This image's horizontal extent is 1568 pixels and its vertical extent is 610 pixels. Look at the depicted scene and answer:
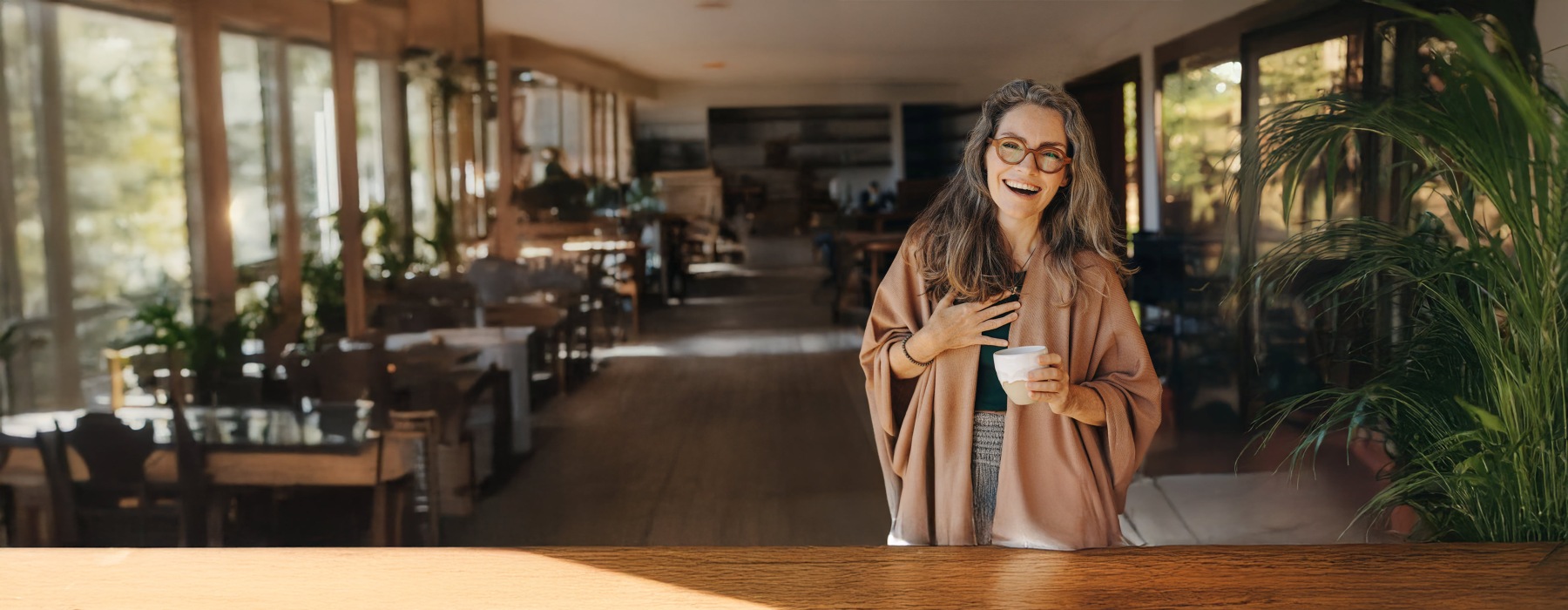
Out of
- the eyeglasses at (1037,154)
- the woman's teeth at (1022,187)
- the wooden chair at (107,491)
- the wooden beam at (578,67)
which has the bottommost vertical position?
the wooden chair at (107,491)

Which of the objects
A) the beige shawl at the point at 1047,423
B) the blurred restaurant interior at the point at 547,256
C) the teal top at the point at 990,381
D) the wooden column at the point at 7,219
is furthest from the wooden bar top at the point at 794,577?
the wooden column at the point at 7,219

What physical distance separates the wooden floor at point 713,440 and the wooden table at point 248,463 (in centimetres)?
29

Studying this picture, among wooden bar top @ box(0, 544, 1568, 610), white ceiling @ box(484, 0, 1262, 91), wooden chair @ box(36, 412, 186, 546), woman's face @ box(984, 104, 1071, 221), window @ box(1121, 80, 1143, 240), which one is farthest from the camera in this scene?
wooden chair @ box(36, 412, 186, 546)

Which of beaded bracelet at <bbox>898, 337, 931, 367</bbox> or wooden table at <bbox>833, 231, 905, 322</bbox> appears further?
wooden table at <bbox>833, 231, 905, 322</bbox>

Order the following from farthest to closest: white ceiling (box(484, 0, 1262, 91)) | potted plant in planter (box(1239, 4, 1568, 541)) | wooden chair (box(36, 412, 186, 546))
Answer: wooden chair (box(36, 412, 186, 546)) → white ceiling (box(484, 0, 1262, 91)) → potted plant in planter (box(1239, 4, 1568, 541))

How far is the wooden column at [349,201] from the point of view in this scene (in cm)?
391

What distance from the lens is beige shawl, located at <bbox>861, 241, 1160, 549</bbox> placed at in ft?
5.40

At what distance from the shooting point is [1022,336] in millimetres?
1644

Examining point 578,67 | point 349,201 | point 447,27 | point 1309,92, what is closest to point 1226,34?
point 1309,92

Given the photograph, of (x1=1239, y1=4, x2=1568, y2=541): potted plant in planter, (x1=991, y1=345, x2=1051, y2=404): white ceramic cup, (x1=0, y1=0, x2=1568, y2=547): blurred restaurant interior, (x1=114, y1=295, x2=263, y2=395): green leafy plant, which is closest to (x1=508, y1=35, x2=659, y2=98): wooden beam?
(x1=0, y1=0, x2=1568, y2=547): blurred restaurant interior

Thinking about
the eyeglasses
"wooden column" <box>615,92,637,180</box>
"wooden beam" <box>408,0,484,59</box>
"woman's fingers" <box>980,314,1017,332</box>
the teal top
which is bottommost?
the teal top

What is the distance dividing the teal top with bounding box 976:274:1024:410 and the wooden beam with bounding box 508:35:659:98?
211 cm

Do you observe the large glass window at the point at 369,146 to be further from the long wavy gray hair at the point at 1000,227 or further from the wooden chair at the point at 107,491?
the long wavy gray hair at the point at 1000,227

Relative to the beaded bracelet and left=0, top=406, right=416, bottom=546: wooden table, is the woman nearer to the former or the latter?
the beaded bracelet
